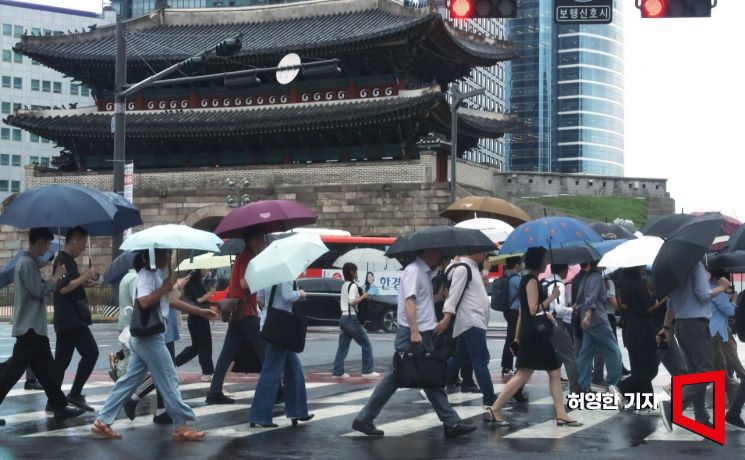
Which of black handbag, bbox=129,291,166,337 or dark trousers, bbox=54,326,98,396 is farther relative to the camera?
dark trousers, bbox=54,326,98,396

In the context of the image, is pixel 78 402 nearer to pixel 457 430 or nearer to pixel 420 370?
pixel 420 370

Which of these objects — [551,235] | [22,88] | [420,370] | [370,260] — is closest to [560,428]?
[420,370]

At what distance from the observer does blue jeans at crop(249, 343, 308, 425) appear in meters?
10.9

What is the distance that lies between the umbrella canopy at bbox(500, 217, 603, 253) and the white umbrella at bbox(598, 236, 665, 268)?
0.72 m

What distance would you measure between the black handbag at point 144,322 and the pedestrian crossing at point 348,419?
42.2 inches

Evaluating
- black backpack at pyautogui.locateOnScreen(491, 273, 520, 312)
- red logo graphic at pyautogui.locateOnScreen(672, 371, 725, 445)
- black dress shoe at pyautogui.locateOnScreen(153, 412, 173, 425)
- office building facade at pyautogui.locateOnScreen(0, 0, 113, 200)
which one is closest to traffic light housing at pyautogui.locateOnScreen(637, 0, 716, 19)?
black backpack at pyautogui.locateOnScreen(491, 273, 520, 312)

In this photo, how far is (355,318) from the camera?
1655 centimetres

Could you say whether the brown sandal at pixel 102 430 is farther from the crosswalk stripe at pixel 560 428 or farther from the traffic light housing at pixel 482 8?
the traffic light housing at pixel 482 8

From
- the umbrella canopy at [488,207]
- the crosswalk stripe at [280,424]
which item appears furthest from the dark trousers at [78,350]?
the umbrella canopy at [488,207]

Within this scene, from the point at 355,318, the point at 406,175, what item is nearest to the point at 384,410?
the point at 355,318

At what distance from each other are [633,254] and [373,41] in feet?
103

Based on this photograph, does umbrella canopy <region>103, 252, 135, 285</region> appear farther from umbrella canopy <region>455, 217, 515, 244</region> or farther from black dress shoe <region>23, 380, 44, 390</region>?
umbrella canopy <region>455, 217, 515, 244</region>

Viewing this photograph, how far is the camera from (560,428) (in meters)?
11.0

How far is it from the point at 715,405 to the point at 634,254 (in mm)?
2288
